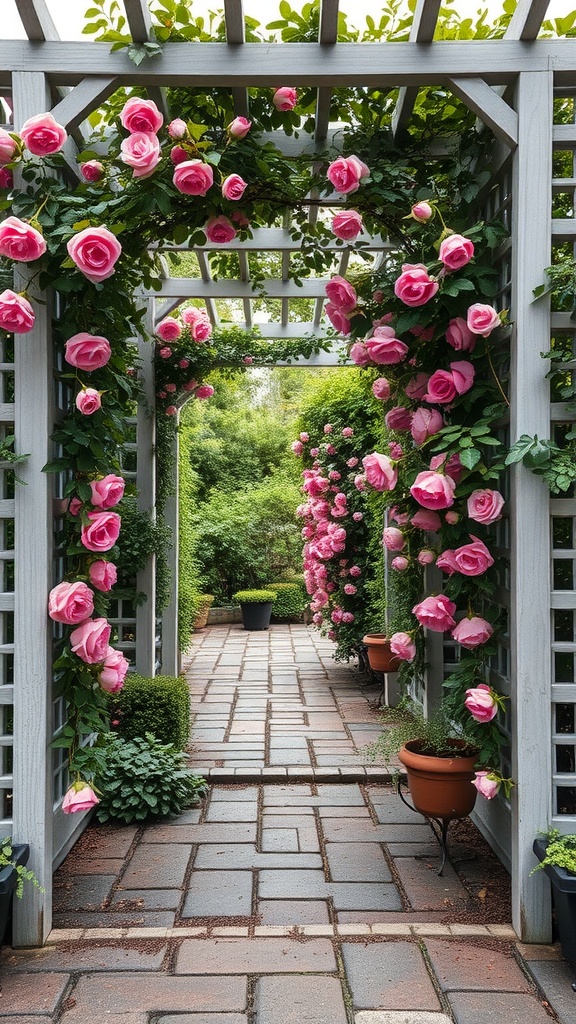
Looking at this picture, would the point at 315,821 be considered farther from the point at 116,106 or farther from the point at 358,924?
the point at 116,106

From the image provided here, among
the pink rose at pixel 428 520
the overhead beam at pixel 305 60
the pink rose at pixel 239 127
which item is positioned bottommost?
the pink rose at pixel 428 520

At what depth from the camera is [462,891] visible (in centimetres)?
286

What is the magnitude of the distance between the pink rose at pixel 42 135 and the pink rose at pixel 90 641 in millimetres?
1451

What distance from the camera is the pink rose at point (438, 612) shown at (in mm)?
2840

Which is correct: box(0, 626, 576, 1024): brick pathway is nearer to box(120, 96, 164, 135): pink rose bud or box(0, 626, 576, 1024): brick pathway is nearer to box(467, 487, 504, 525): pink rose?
box(467, 487, 504, 525): pink rose

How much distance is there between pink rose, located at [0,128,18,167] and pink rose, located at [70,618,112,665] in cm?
147

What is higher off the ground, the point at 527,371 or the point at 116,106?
the point at 116,106

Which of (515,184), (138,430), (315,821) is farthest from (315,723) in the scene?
(515,184)

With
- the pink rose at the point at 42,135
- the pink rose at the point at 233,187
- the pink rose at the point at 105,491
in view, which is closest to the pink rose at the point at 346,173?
the pink rose at the point at 233,187

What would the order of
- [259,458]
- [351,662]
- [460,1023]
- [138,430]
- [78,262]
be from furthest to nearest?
[259,458] → [351,662] → [138,430] → [78,262] → [460,1023]

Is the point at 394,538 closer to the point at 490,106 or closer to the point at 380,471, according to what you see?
the point at 380,471

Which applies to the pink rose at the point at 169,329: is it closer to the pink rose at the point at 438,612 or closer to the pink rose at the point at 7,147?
the pink rose at the point at 7,147

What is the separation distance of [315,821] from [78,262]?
2.53m

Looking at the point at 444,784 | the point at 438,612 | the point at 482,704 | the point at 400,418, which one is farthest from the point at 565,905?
the point at 400,418
